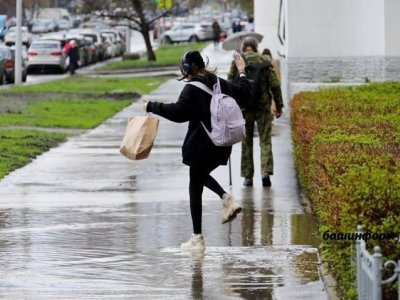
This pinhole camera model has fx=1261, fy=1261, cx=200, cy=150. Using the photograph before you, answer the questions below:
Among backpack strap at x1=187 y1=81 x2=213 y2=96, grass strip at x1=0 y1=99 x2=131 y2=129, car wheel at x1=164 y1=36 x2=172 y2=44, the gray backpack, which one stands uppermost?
backpack strap at x1=187 y1=81 x2=213 y2=96

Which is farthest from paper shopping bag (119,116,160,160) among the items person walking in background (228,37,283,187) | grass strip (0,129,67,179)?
grass strip (0,129,67,179)

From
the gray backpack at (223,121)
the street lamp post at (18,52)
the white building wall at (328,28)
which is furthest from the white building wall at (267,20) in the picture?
the gray backpack at (223,121)

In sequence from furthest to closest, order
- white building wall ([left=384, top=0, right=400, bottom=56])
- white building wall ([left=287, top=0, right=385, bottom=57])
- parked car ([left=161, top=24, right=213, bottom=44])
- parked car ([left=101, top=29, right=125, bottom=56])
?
1. parked car ([left=161, top=24, right=213, bottom=44])
2. parked car ([left=101, top=29, right=125, bottom=56])
3. white building wall ([left=287, top=0, right=385, bottom=57])
4. white building wall ([left=384, top=0, right=400, bottom=56])

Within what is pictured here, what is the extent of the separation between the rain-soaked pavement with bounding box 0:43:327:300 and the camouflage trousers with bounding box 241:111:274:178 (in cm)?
24

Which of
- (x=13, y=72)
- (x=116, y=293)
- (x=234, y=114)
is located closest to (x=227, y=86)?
(x=234, y=114)

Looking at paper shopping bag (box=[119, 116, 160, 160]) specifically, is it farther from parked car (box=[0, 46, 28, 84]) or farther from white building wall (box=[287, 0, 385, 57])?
parked car (box=[0, 46, 28, 84])

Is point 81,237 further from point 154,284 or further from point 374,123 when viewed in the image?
point 374,123

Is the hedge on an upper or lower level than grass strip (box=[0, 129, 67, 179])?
upper

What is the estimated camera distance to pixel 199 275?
32.1 ft

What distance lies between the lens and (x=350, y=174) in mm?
7953

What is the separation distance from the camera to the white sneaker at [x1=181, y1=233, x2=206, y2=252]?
35.6ft

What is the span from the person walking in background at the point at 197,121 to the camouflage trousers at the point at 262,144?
13.6 feet

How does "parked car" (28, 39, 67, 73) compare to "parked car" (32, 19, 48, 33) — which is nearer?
"parked car" (28, 39, 67, 73)

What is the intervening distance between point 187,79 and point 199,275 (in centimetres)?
191
